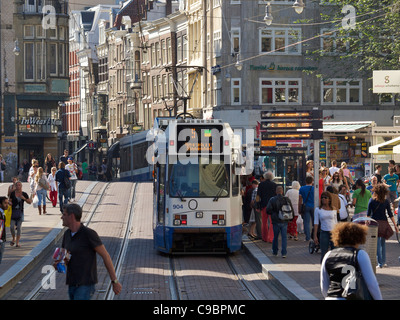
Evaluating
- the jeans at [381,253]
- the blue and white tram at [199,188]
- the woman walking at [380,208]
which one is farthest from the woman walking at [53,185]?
the woman walking at [380,208]

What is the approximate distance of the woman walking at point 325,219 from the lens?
17094 mm

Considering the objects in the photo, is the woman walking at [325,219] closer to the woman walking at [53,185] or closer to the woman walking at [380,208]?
the woman walking at [380,208]

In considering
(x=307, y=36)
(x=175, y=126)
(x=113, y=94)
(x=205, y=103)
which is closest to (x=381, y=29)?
(x=307, y=36)

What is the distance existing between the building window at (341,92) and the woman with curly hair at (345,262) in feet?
161

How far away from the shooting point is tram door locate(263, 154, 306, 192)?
86.2 ft

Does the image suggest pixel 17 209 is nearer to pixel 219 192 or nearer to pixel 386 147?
pixel 219 192

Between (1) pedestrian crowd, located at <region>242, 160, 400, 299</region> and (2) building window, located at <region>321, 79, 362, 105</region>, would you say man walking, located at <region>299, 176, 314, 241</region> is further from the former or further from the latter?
(2) building window, located at <region>321, 79, 362, 105</region>

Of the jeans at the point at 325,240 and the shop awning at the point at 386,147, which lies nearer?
the jeans at the point at 325,240

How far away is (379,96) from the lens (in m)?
56.9

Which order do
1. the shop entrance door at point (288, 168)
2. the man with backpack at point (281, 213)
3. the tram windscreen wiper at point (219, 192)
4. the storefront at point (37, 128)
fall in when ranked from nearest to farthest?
the man with backpack at point (281, 213), the tram windscreen wiper at point (219, 192), the shop entrance door at point (288, 168), the storefront at point (37, 128)

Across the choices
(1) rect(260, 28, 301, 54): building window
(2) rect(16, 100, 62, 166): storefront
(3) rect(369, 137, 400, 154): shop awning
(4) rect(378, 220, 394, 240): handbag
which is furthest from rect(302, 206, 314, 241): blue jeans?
(2) rect(16, 100, 62, 166): storefront

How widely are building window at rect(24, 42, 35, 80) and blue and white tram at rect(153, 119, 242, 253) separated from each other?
45125 mm

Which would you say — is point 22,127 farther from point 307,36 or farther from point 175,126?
point 175,126
